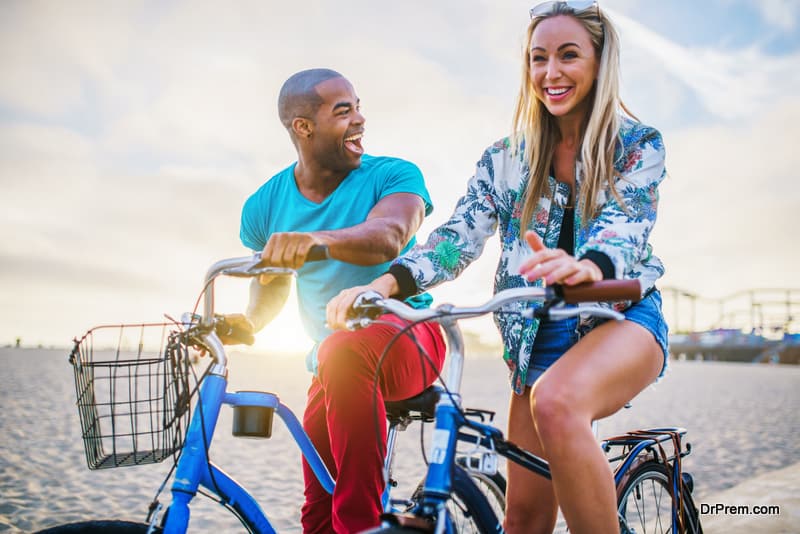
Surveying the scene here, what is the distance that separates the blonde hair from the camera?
98.5 inches

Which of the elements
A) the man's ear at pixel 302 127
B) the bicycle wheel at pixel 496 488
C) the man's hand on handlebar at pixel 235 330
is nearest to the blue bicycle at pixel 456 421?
the man's hand on handlebar at pixel 235 330

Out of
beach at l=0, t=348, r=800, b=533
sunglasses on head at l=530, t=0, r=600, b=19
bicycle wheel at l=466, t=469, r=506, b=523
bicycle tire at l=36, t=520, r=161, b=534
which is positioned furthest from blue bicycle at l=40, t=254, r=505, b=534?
beach at l=0, t=348, r=800, b=533

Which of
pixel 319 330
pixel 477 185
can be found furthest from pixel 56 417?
pixel 477 185

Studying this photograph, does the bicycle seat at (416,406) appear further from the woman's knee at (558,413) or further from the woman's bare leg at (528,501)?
the woman's knee at (558,413)

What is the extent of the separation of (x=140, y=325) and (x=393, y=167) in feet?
4.23

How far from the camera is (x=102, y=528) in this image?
2012mm

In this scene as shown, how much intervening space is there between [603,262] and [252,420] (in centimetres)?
114

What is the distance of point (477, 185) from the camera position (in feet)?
9.26

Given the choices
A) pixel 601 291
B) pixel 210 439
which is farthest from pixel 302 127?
pixel 601 291

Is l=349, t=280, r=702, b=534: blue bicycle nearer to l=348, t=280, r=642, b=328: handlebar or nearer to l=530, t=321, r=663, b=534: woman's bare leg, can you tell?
l=348, t=280, r=642, b=328: handlebar

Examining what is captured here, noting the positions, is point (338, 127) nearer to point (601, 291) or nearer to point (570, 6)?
point (570, 6)

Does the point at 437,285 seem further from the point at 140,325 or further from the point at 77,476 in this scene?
the point at 77,476

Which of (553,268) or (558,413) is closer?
(553,268)

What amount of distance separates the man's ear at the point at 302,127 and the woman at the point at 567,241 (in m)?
0.77
